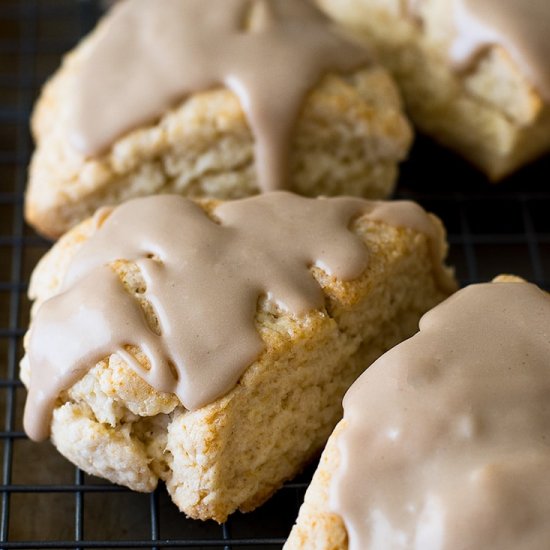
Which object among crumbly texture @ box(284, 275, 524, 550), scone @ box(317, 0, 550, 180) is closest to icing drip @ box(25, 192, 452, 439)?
crumbly texture @ box(284, 275, 524, 550)

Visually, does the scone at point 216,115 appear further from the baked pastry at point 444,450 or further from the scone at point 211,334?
the baked pastry at point 444,450

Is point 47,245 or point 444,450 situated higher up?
point 444,450

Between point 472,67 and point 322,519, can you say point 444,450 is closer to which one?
point 322,519

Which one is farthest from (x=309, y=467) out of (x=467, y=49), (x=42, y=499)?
(x=467, y=49)

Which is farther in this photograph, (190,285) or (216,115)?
(216,115)

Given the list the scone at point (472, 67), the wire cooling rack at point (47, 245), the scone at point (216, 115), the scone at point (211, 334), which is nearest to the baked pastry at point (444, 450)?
the scone at point (211, 334)

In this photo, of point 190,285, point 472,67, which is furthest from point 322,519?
point 472,67

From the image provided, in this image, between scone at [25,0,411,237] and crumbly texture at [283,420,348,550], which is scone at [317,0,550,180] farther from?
crumbly texture at [283,420,348,550]
